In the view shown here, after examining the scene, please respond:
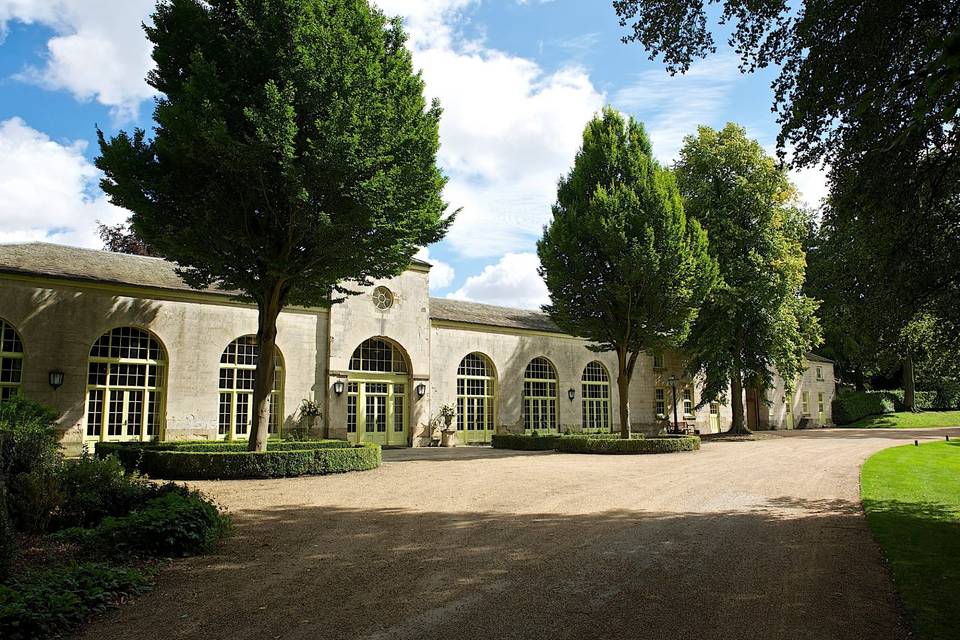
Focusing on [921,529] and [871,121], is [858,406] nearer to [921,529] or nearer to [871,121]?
[921,529]

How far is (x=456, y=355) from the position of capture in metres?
25.5

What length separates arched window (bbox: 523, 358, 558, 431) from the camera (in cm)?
2747

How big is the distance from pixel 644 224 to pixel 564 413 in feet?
36.5

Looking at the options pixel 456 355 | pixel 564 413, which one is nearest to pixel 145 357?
pixel 456 355

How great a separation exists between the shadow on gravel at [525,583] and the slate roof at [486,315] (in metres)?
17.8

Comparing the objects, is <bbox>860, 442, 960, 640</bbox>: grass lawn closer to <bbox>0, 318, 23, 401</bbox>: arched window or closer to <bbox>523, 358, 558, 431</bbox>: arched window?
<bbox>523, 358, 558, 431</bbox>: arched window

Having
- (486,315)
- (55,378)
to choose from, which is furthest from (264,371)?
(486,315)

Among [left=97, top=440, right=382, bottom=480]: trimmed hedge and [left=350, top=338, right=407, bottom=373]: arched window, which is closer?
[left=97, top=440, right=382, bottom=480]: trimmed hedge

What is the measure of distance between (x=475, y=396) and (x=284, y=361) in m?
8.53

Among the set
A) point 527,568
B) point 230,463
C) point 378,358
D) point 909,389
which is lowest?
point 527,568

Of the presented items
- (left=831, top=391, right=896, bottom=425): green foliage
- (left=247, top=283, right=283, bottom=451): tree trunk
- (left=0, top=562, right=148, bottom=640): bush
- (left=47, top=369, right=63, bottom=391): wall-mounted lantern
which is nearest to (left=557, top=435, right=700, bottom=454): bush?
(left=247, top=283, right=283, bottom=451): tree trunk

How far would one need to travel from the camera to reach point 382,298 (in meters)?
23.2

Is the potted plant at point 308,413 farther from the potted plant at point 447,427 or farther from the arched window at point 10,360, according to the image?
the arched window at point 10,360

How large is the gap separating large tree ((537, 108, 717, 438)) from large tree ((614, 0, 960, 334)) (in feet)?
36.9
